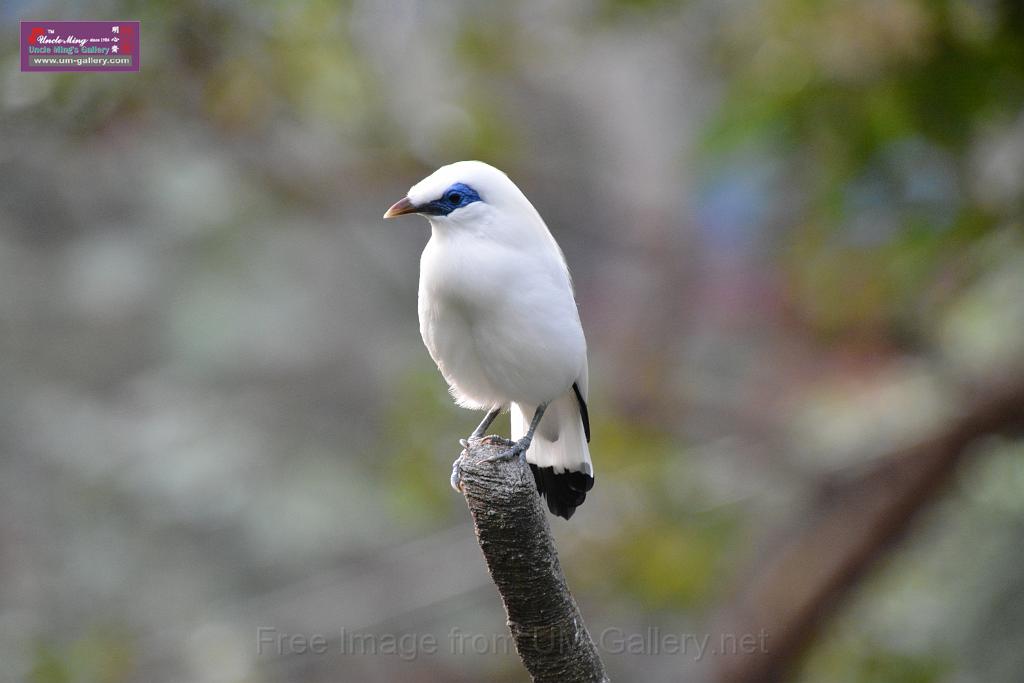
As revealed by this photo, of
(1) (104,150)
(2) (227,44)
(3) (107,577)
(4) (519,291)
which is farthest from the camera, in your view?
(3) (107,577)

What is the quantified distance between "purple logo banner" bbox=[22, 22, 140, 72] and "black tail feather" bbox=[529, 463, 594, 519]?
401cm

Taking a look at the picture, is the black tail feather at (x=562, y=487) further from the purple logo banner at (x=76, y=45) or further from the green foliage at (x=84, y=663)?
the green foliage at (x=84, y=663)

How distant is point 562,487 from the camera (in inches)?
172

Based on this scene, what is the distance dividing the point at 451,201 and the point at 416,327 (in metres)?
8.98

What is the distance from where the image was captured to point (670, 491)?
874 cm

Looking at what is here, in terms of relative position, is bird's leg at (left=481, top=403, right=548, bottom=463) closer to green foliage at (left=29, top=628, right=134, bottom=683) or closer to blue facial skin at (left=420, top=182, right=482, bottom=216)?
blue facial skin at (left=420, top=182, right=482, bottom=216)

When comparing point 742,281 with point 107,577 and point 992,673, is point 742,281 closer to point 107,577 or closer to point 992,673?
point 992,673

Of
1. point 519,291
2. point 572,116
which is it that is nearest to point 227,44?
point 519,291

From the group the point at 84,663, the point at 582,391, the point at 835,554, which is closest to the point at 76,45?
the point at 582,391

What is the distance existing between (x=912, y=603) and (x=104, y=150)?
7016 millimetres

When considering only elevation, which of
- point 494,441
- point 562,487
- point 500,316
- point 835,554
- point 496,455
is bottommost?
point 496,455

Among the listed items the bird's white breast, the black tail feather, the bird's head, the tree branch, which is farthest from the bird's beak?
the black tail feather

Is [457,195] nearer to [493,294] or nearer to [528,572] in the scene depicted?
[493,294]

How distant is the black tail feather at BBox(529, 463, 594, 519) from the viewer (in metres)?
4.32
